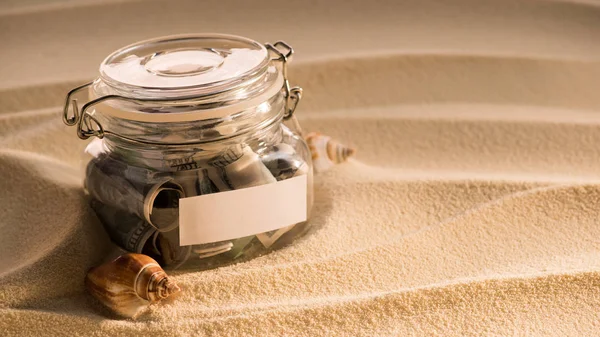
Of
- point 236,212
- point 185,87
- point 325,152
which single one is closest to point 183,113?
point 185,87

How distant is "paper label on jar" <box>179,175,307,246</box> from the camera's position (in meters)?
1.07

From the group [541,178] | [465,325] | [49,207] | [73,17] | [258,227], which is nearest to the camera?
[465,325]

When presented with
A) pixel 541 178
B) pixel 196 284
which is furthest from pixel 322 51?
pixel 196 284

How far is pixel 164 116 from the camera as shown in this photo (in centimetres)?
104

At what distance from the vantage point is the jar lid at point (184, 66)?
3.49 ft

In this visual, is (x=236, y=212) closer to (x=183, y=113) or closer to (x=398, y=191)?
(x=183, y=113)

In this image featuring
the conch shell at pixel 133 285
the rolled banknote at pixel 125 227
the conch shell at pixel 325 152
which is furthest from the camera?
the conch shell at pixel 325 152

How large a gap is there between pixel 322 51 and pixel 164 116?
855mm

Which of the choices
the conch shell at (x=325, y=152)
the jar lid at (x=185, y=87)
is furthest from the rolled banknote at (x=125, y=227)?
the conch shell at (x=325, y=152)

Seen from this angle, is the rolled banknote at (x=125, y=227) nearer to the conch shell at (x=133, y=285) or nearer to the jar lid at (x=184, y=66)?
the conch shell at (x=133, y=285)

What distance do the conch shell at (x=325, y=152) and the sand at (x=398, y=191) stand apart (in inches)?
0.9

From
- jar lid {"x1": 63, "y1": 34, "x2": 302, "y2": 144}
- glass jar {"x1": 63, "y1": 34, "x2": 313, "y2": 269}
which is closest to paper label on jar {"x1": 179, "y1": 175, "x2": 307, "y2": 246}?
glass jar {"x1": 63, "y1": 34, "x2": 313, "y2": 269}

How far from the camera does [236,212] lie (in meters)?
1.09

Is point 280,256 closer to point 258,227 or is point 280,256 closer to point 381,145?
point 258,227
